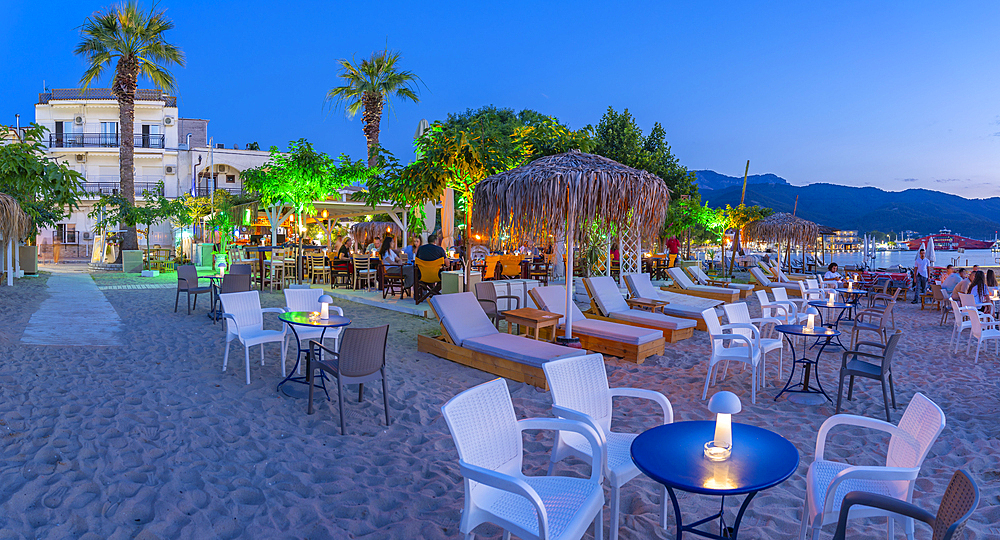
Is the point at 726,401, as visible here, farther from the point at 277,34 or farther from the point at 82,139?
the point at 277,34

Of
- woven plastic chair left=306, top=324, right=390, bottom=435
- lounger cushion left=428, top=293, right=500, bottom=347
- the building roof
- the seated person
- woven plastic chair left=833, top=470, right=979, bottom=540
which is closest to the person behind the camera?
woven plastic chair left=833, top=470, right=979, bottom=540

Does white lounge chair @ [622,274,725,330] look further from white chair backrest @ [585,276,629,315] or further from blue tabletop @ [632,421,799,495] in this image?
blue tabletop @ [632,421,799,495]

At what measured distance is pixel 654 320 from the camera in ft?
26.0

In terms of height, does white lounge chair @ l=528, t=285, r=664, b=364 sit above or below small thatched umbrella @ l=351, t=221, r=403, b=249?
below

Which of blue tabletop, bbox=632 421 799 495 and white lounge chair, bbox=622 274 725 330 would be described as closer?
blue tabletop, bbox=632 421 799 495

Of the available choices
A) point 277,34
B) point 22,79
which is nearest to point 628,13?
point 277,34

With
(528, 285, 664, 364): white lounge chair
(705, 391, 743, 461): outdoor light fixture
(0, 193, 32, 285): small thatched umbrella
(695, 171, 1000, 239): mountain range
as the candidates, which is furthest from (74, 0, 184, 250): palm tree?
(695, 171, 1000, 239): mountain range

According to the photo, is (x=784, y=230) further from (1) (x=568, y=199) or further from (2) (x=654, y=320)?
(1) (x=568, y=199)

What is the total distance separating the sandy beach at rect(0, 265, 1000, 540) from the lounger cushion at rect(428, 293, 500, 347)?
455 millimetres

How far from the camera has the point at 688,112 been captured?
57969mm

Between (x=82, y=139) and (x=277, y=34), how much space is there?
64.3 metres

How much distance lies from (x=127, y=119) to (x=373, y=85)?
29.1 ft

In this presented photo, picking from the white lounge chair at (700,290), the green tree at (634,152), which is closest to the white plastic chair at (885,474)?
the white lounge chair at (700,290)

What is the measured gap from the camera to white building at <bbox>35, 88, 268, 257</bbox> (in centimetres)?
3272
